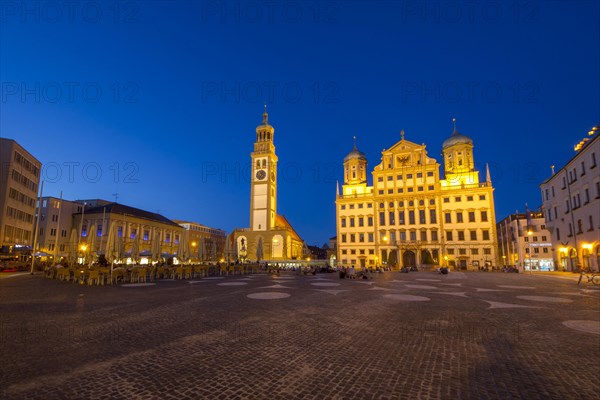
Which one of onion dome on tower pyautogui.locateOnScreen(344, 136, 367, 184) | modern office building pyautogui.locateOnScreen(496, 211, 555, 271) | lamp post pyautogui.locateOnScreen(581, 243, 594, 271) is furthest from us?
onion dome on tower pyautogui.locateOnScreen(344, 136, 367, 184)

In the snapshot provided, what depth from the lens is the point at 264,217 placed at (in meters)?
85.1

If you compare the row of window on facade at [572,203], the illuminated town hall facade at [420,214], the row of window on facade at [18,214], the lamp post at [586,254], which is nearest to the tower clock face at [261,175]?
the illuminated town hall facade at [420,214]

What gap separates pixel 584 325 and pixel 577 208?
3454cm

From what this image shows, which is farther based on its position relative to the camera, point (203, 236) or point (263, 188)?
point (203, 236)

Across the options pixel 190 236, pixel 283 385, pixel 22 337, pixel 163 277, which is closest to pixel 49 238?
pixel 190 236

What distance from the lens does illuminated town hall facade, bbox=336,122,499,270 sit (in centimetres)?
6450

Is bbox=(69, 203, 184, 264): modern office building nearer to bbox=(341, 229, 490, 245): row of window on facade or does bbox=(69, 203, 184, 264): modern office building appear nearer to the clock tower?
the clock tower

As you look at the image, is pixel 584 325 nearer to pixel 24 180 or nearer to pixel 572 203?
pixel 572 203

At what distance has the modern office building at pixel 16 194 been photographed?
46.6 m

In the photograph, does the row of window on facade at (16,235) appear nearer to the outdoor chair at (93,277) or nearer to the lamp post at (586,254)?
the outdoor chair at (93,277)

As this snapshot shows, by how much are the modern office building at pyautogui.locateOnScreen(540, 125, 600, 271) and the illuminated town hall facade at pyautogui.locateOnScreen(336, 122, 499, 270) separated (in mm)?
19946

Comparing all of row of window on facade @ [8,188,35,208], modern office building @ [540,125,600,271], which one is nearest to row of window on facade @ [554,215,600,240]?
modern office building @ [540,125,600,271]

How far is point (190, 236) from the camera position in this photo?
10662cm

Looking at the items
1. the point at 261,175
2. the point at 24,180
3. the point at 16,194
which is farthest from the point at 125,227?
the point at 261,175
